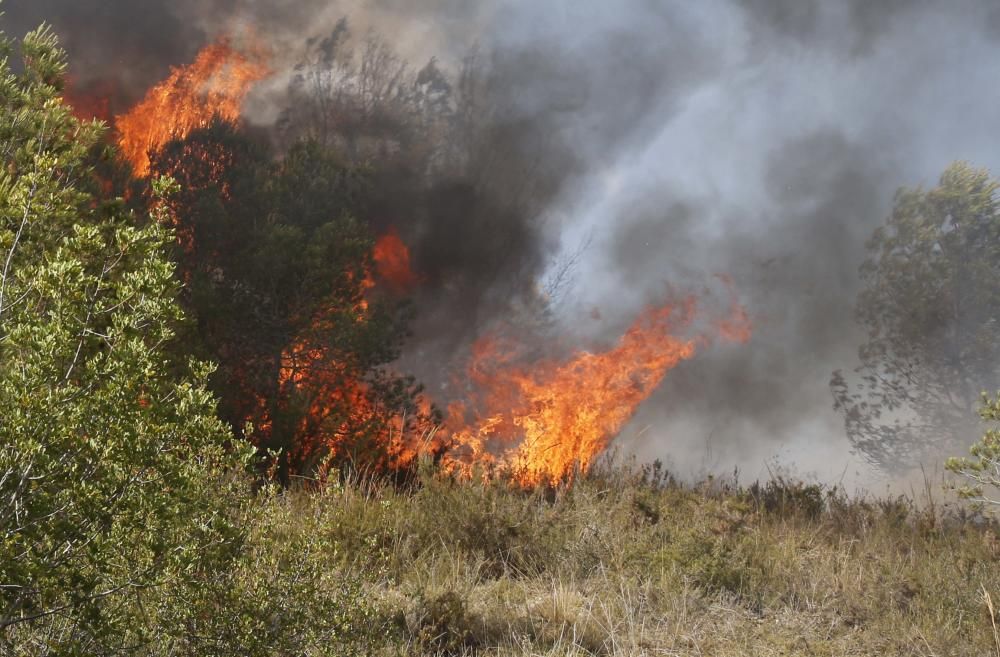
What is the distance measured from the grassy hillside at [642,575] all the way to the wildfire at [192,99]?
351 inches

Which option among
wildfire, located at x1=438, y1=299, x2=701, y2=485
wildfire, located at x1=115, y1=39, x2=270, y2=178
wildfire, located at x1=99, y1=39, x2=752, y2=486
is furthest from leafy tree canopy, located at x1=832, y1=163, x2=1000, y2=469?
wildfire, located at x1=115, y1=39, x2=270, y2=178

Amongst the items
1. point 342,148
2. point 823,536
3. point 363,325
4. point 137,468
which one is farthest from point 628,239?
point 137,468

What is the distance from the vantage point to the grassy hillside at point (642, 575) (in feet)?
13.1

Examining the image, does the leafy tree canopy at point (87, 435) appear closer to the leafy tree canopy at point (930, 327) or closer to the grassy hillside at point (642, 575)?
the grassy hillside at point (642, 575)

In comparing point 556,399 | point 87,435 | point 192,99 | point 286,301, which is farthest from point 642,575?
point 192,99

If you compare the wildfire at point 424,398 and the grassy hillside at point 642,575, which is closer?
the grassy hillside at point 642,575

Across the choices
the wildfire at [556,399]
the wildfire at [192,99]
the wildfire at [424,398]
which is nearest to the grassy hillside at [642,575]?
the wildfire at [424,398]

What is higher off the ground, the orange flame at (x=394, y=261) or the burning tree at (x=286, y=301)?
the orange flame at (x=394, y=261)

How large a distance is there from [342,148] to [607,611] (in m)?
14.0

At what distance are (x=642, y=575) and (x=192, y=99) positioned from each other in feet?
43.1

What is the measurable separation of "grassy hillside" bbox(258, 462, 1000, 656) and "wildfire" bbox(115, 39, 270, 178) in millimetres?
8910

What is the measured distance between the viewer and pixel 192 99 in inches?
580

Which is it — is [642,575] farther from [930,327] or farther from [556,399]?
[930,327]

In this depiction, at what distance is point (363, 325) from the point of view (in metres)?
10.8
